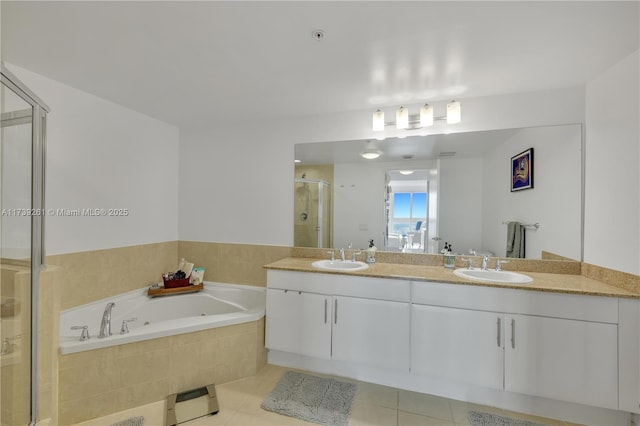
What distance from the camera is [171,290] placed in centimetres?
268

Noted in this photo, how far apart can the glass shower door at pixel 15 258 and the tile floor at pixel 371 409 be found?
92 cm

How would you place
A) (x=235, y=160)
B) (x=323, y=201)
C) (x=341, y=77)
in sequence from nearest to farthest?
(x=341, y=77), (x=323, y=201), (x=235, y=160)

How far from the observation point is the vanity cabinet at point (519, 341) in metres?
1.62

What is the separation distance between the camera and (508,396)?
73.6 inches

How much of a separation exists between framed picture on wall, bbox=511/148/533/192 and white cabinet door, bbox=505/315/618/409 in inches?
41.1

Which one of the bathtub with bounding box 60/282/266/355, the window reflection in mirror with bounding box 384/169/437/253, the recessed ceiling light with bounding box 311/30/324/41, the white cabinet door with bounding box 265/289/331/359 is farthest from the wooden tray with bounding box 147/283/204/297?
the recessed ceiling light with bounding box 311/30/324/41

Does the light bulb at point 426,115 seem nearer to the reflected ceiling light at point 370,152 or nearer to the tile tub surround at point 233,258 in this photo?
the reflected ceiling light at point 370,152

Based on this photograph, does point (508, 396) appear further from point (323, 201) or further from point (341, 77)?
point (341, 77)

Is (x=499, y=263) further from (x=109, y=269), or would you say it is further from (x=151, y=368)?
(x=109, y=269)

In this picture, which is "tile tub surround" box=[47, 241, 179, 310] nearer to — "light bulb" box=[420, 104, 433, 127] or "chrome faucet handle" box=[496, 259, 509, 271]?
"light bulb" box=[420, 104, 433, 127]

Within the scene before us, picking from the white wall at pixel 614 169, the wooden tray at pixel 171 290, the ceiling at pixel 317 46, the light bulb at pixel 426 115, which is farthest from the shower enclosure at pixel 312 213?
the white wall at pixel 614 169

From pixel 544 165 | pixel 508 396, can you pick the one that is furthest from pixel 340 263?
pixel 544 165

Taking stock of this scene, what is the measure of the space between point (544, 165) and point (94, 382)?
361cm

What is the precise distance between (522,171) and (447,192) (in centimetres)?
58
